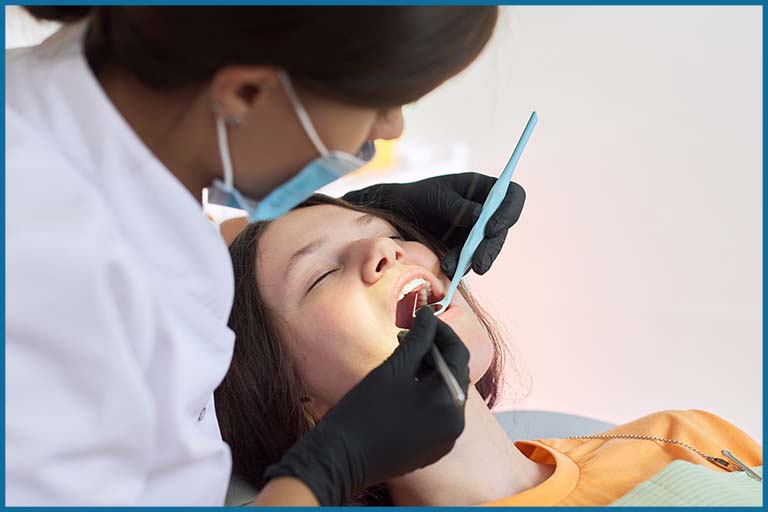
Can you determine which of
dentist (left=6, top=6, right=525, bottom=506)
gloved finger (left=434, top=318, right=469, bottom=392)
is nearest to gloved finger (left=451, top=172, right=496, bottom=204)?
gloved finger (left=434, top=318, right=469, bottom=392)

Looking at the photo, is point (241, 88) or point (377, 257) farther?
point (377, 257)

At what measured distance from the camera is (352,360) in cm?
144

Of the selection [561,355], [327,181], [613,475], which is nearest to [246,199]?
[327,181]

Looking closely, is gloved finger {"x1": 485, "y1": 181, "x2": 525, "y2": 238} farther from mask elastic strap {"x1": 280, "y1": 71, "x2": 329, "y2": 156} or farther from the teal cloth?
mask elastic strap {"x1": 280, "y1": 71, "x2": 329, "y2": 156}

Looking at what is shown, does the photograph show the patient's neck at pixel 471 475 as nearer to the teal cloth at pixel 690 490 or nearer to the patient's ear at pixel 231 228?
the teal cloth at pixel 690 490

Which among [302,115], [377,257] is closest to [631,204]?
[377,257]

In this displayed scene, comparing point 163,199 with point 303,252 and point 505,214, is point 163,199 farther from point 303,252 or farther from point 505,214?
point 505,214

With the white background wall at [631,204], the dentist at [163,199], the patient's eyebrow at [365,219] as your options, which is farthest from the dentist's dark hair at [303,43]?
the white background wall at [631,204]

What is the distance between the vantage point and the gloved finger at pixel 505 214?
163 centimetres

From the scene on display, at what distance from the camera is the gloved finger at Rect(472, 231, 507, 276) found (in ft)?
5.21

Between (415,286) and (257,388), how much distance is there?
13.3 inches

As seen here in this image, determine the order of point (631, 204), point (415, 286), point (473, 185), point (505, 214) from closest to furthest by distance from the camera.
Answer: point (415, 286), point (505, 214), point (473, 185), point (631, 204)

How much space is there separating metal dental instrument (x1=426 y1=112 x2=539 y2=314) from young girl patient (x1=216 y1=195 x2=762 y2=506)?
0.03m

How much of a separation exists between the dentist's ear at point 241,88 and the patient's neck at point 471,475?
0.71m
